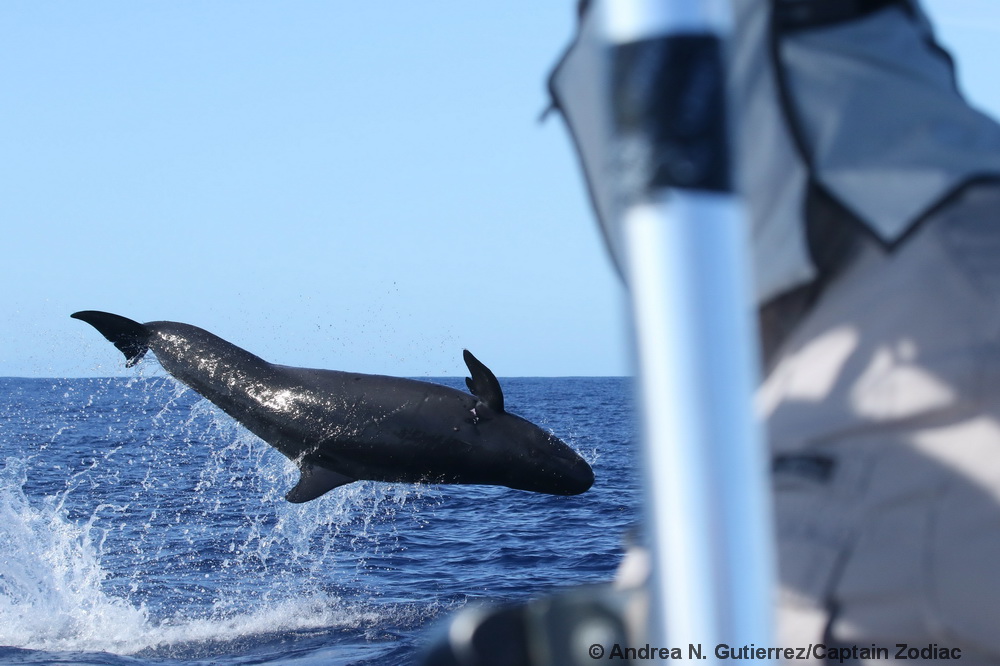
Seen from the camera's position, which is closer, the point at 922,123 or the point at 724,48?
the point at 724,48

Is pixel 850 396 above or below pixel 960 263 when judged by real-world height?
below

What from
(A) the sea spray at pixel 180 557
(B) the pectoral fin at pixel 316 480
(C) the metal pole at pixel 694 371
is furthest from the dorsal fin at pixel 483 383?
(C) the metal pole at pixel 694 371

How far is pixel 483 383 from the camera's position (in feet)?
32.2

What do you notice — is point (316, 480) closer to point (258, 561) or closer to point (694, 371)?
point (694, 371)

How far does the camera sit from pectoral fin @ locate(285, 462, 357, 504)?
947cm

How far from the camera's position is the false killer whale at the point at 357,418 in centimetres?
912

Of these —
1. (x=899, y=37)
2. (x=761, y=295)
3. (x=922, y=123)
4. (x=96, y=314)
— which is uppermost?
(x=96, y=314)

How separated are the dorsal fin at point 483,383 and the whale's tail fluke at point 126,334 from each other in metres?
3.14

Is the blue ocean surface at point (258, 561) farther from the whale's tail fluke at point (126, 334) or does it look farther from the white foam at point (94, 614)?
the whale's tail fluke at point (126, 334)

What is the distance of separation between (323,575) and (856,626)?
16.3 meters

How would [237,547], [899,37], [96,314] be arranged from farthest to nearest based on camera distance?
[237,547] → [96,314] → [899,37]

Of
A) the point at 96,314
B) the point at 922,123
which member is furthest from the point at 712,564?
the point at 96,314

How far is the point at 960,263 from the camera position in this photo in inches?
70.5

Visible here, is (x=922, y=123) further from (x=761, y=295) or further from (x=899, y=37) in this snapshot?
(x=761, y=295)
